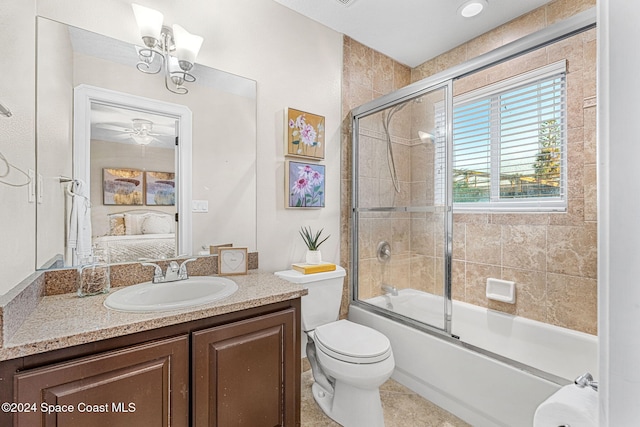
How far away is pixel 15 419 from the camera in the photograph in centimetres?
81

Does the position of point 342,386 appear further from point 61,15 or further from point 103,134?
point 61,15

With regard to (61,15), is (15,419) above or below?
below

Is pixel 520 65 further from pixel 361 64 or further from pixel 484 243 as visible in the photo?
pixel 484 243

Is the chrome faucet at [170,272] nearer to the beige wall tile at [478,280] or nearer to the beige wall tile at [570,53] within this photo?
the beige wall tile at [478,280]

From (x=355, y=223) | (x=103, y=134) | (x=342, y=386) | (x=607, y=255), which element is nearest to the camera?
(x=607, y=255)

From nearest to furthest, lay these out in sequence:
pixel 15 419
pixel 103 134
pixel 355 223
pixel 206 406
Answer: pixel 15 419 → pixel 206 406 → pixel 103 134 → pixel 355 223

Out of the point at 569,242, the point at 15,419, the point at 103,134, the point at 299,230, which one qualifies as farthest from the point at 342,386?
the point at 103,134

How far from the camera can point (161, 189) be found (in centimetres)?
157

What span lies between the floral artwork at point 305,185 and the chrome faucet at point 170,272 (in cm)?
79

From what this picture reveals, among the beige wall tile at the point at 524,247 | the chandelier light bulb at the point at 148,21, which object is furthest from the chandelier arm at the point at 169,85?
the beige wall tile at the point at 524,247

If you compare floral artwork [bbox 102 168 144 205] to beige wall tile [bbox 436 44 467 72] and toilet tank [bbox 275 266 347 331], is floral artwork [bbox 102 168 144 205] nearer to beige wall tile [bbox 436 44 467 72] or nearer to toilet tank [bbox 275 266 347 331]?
toilet tank [bbox 275 266 347 331]

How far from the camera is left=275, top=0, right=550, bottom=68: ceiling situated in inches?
77.0

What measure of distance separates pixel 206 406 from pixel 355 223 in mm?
1602

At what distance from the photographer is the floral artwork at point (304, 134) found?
79.5 inches
